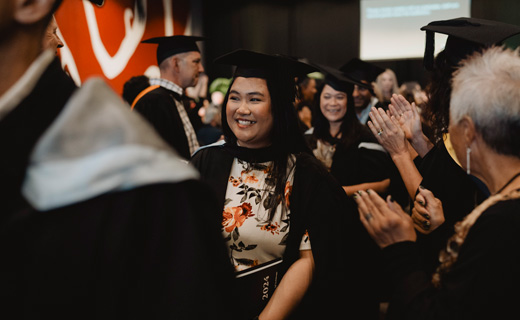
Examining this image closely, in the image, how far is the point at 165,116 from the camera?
12.6 ft

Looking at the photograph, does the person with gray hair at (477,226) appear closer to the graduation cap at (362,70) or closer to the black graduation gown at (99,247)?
A: the black graduation gown at (99,247)

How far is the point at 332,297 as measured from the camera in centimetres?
188

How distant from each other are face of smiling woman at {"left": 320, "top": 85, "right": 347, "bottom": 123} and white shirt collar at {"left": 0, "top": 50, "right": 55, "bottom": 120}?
3.08m

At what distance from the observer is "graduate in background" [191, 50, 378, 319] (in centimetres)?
180

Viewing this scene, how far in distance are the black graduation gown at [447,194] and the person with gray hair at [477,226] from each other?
43 cm

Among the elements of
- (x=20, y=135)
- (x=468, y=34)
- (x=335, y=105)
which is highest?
(x=468, y=34)

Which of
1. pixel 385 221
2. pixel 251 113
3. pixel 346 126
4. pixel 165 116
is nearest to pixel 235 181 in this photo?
pixel 251 113

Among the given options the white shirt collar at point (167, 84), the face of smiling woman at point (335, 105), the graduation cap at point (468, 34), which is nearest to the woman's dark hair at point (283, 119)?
the graduation cap at point (468, 34)

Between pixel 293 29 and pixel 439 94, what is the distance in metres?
9.83

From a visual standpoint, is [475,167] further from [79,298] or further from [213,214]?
[79,298]

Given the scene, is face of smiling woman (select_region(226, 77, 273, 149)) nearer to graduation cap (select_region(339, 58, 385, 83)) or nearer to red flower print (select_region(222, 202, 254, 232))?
red flower print (select_region(222, 202, 254, 232))

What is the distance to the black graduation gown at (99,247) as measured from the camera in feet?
1.89

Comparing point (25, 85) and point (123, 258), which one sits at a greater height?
point (25, 85)

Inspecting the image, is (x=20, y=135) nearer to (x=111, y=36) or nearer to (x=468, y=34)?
(x=468, y=34)
